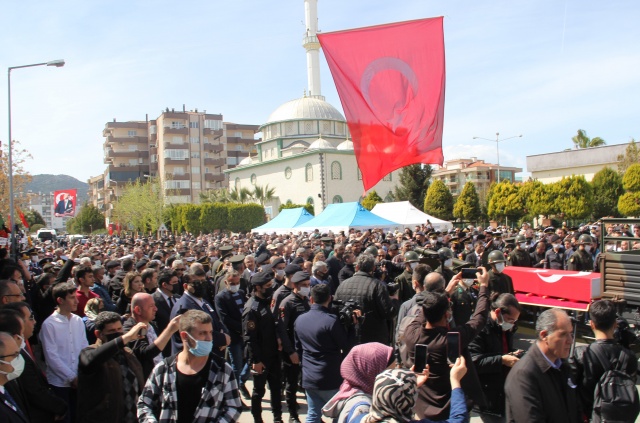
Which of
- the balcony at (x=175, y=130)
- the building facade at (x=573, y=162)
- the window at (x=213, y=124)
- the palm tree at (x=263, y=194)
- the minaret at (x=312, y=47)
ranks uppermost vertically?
the minaret at (x=312, y=47)

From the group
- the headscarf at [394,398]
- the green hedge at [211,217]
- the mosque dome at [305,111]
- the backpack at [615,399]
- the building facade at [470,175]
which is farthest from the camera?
the building facade at [470,175]

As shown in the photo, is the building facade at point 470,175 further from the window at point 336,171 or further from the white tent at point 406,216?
the white tent at point 406,216

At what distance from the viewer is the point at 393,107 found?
23.1ft

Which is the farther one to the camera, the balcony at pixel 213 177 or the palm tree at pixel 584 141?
the balcony at pixel 213 177

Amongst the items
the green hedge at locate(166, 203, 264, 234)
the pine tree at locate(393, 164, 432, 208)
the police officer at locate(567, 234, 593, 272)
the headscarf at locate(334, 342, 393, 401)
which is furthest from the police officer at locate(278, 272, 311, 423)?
the pine tree at locate(393, 164, 432, 208)

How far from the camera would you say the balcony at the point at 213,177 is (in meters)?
91.6

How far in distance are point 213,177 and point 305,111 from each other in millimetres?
23528

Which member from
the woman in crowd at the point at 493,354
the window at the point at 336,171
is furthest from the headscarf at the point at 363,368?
the window at the point at 336,171

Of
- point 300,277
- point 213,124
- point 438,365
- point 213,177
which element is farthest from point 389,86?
point 213,124

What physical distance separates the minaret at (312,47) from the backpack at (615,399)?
70236 mm

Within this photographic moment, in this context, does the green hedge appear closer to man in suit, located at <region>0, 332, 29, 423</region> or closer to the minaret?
the minaret

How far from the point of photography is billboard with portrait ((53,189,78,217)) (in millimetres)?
24016

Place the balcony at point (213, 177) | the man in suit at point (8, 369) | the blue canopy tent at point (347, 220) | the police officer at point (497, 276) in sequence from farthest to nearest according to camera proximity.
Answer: the balcony at point (213, 177)
the blue canopy tent at point (347, 220)
the police officer at point (497, 276)
the man in suit at point (8, 369)

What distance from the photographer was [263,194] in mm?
68438
